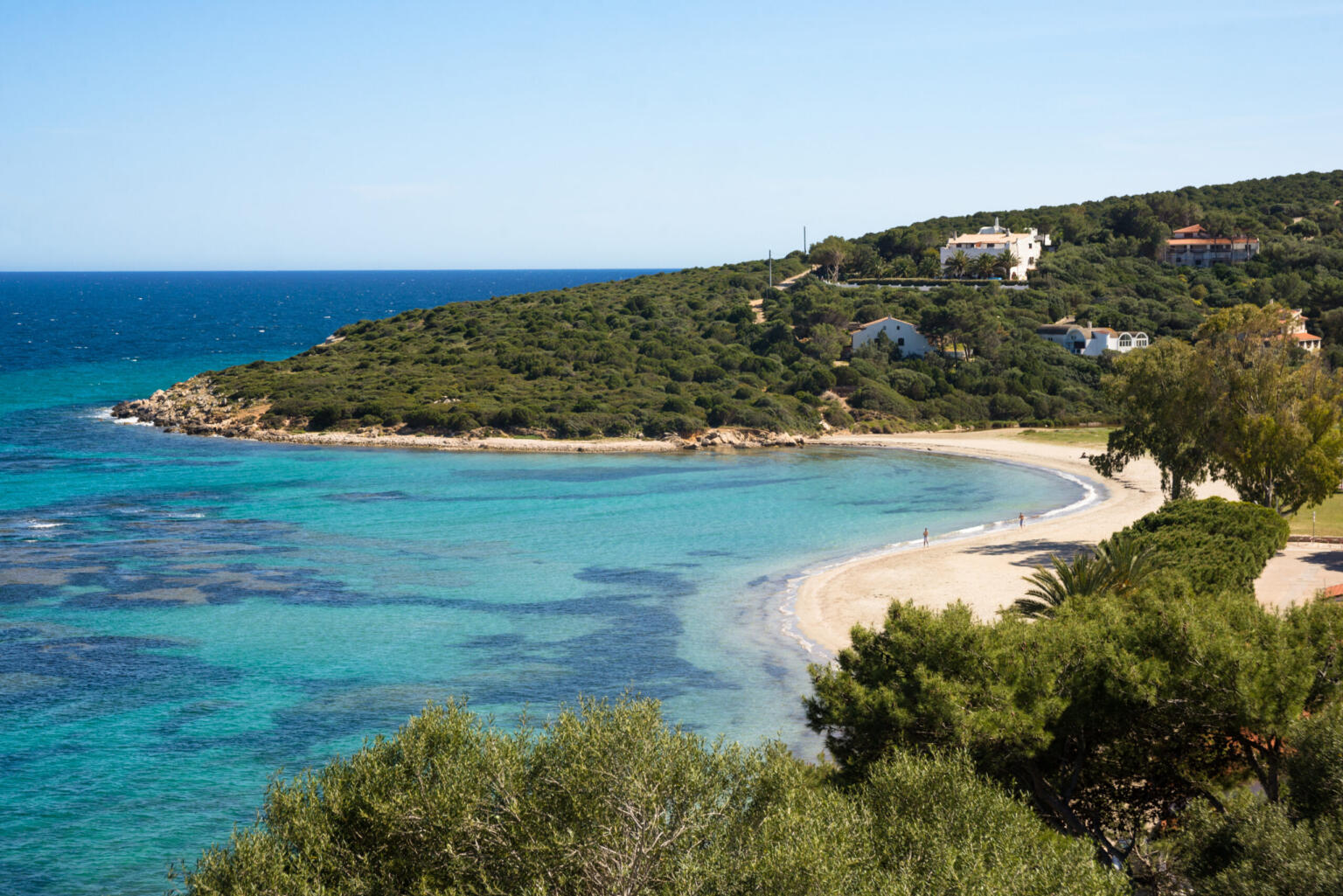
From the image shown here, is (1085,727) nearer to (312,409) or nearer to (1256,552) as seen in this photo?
(1256,552)

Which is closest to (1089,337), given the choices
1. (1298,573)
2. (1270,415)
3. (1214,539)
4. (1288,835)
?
(1270,415)

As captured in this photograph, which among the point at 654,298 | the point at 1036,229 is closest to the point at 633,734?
the point at 654,298

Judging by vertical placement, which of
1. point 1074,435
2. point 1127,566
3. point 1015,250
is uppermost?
point 1015,250

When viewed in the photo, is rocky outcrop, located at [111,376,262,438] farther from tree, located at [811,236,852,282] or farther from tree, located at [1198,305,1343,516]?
tree, located at [811,236,852,282]

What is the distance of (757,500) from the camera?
5472 centimetres

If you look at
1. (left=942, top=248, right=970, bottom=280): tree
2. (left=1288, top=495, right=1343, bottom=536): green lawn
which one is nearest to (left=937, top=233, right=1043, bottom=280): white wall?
(left=942, top=248, right=970, bottom=280): tree

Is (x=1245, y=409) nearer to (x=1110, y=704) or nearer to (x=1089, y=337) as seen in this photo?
(x=1110, y=704)

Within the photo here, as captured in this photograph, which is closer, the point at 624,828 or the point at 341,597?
the point at 624,828

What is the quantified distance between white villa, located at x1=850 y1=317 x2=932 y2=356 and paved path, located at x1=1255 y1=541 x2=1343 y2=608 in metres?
53.7

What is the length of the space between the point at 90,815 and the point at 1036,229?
13520 cm

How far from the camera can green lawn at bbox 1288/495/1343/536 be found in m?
42.2

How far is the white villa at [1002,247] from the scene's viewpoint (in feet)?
379

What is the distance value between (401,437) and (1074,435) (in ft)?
161

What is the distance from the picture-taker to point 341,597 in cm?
3631
